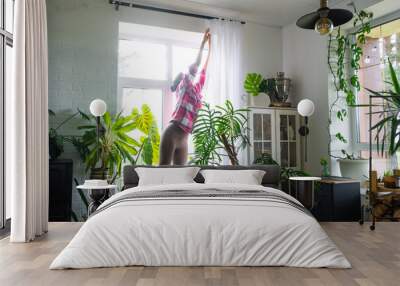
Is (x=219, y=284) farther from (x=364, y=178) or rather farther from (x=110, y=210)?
(x=364, y=178)

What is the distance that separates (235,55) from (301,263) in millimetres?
3843

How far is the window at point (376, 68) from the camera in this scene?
5094 millimetres

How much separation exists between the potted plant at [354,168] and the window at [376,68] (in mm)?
173

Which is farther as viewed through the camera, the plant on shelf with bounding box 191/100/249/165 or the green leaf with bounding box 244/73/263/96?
the green leaf with bounding box 244/73/263/96

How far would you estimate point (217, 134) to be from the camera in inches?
217

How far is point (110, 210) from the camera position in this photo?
305cm

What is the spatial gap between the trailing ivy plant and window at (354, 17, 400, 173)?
0.34ft

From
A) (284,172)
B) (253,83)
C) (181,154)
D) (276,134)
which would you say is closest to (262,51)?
(253,83)

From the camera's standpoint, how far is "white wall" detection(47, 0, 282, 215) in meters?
5.20

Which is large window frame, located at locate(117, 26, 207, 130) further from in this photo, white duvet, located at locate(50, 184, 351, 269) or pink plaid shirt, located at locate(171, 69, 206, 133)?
white duvet, located at locate(50, 184, 351, 269)

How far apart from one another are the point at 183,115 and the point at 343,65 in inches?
95.9

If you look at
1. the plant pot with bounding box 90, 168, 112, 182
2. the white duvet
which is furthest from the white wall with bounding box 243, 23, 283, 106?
the white duvet

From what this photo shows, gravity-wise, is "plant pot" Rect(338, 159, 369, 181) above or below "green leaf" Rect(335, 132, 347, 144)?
below

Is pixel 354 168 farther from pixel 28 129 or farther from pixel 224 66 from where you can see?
pixel 28 129
